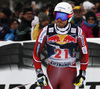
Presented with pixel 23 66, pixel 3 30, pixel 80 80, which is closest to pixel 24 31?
pixel 3 30

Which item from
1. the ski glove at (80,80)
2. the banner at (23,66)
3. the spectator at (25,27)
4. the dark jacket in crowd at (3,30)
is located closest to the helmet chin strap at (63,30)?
the ski glove at (80,80)

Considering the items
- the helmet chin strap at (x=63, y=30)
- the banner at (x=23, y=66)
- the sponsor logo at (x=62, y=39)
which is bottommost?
the banner at (x=23, y=66)

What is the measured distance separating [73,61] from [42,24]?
79.1 inches

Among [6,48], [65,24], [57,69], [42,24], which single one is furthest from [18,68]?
[65,24]

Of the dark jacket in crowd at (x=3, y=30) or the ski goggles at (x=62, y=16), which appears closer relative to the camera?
the ski goggles at (x=62, y=16)

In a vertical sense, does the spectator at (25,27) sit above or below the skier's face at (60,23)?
below

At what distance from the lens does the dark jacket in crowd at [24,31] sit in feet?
17.6

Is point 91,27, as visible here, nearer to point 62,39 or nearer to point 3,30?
Answer: point 3,30

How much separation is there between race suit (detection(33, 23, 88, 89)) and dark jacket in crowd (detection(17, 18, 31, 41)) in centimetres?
214

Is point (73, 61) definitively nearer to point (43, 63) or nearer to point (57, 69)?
point (57, 69)

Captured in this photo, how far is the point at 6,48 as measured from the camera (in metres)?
4.72

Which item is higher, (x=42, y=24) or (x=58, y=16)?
(x=58, y=16)

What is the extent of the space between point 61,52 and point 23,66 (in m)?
1.55

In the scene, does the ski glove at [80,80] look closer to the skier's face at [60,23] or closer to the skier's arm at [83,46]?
the skier's arm at [83,46]
